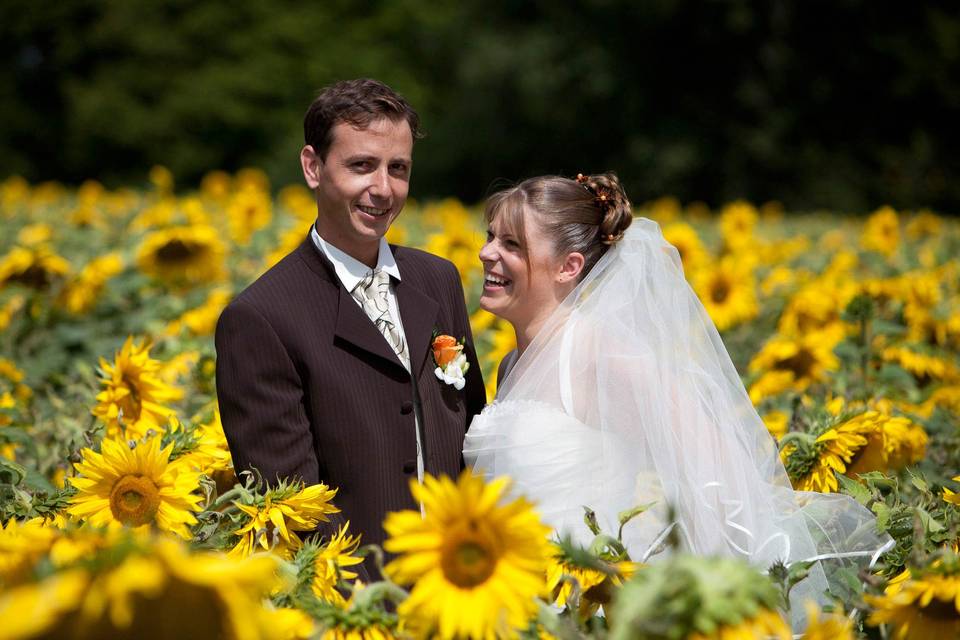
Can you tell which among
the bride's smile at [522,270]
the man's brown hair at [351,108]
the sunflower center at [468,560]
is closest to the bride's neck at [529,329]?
the bride's smile at [522,270]

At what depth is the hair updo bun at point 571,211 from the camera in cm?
308

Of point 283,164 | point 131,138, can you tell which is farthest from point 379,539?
point 131,138

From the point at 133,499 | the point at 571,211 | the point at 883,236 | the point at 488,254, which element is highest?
the point at 571,211


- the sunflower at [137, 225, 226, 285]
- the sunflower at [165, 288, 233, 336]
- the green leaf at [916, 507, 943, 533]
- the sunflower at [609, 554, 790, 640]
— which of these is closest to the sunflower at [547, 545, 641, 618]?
the sunflower at [609, 554, 790, 640]

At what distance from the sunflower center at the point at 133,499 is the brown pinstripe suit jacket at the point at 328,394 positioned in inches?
12.2

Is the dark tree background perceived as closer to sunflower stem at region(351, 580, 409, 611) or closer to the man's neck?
the man's neck

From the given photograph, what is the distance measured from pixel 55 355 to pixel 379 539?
3037 millimetres

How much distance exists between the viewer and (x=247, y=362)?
2.48 metres

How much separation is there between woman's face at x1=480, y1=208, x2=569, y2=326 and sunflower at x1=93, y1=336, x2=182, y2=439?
974mm

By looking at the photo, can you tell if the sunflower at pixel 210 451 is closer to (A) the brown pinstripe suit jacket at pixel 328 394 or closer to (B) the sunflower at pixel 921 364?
(A) the brown pinstripe suit jacket at pixel 328 394

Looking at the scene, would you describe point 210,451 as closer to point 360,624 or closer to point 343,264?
point 343,264

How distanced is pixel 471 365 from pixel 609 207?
63cm

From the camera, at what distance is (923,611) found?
1795 mm

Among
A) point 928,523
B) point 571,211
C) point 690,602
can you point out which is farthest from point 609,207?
point 690,602
